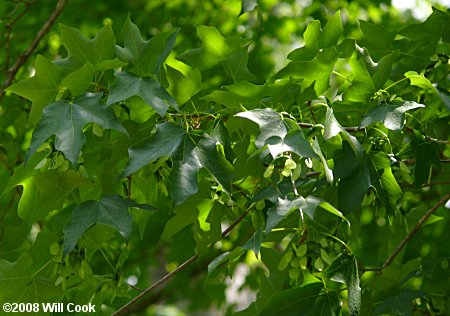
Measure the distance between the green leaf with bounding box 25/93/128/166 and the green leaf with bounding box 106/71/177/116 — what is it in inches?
1.6

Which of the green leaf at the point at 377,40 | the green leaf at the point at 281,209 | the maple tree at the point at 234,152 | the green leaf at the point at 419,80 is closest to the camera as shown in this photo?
the green leaf at the point at 281,209

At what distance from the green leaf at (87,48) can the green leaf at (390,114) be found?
618 millimetres

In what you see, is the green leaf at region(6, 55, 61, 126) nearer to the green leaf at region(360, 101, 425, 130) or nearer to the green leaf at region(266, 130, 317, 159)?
the green leaf at region(266, 130, 317, 159)

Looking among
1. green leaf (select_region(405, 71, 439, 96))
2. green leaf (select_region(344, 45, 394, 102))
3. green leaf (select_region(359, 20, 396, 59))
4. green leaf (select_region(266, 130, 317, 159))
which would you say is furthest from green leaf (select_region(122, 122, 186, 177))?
green leaf (select_region(359, 20, 396, 59))

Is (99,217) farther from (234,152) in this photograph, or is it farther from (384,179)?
(384,179)

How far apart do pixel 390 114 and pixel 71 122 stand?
71cm

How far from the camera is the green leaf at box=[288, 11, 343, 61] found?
2.09 meters

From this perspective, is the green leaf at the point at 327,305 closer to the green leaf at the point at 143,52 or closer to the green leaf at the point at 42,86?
the green leaf at the point at 143,52

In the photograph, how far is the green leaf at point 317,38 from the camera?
Result: 82.2 inches

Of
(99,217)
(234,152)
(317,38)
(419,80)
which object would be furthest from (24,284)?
(419,80)

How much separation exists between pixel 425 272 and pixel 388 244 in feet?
1.17

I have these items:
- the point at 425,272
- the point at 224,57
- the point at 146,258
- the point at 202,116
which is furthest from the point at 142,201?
the point at 146,258

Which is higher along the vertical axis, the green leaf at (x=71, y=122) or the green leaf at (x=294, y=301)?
the green leaf at (x=71, y=122)

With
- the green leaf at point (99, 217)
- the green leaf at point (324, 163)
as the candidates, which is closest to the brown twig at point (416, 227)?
the green leaf at point (324, 163)
